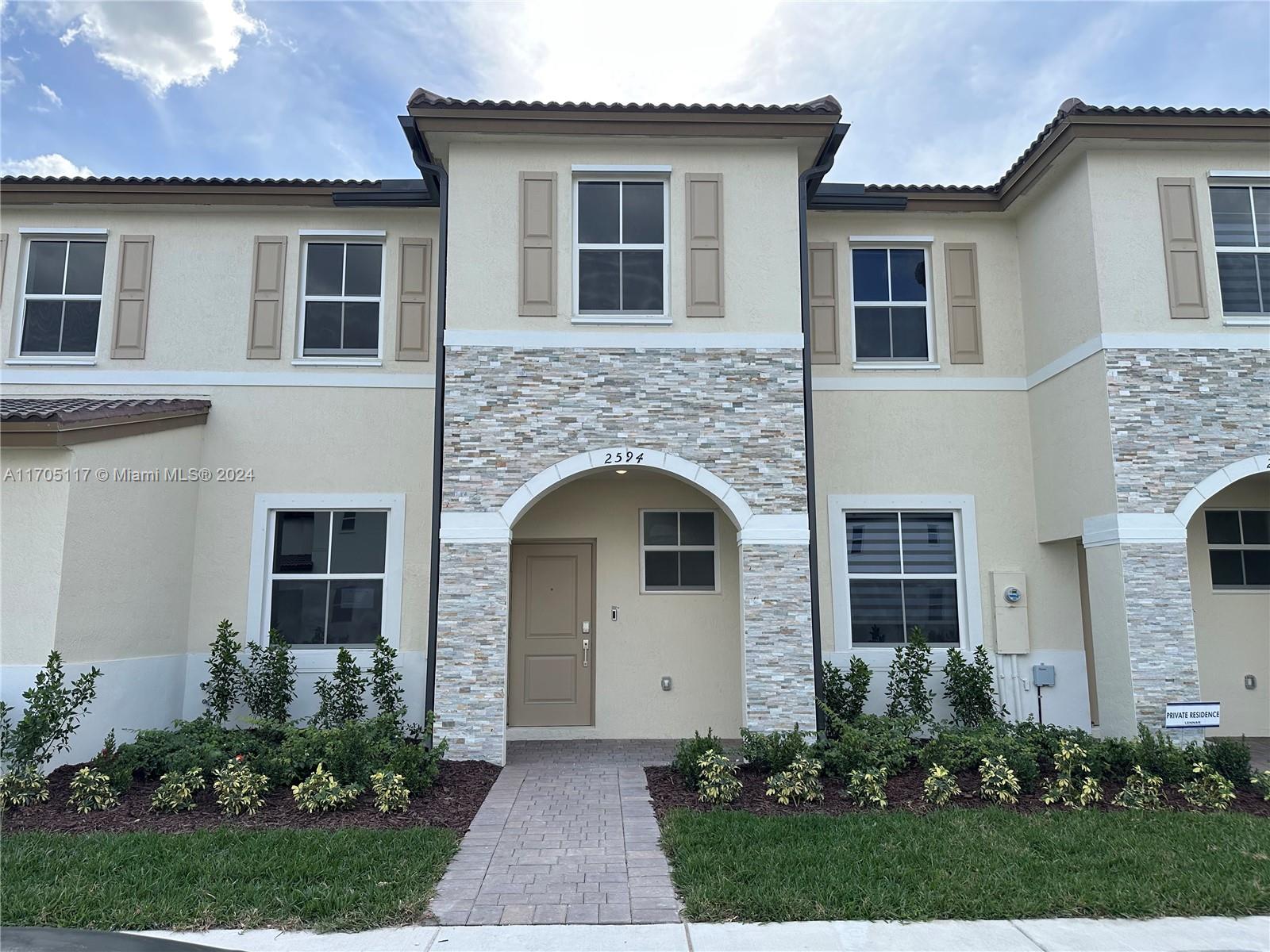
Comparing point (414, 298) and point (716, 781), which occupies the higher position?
point (414, 298)

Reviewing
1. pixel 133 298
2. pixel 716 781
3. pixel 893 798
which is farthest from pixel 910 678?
pixel 133 298

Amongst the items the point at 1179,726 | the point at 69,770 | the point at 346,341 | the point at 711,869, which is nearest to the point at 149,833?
the point at 69,770

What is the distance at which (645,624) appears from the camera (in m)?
10.2

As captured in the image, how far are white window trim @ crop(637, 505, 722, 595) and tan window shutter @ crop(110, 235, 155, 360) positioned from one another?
21.7ft

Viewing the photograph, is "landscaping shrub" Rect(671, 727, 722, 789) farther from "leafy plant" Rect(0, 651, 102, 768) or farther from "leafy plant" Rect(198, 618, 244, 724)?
"leafy plant" Rect(0, 651, 102, 768)

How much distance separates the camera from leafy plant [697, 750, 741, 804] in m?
7.12

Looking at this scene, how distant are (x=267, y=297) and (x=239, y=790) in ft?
20.2

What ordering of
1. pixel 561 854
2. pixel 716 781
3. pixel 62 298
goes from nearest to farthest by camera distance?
pixel 561 854
pixel 716 781
pixel 62 298

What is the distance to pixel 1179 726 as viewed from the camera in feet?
26.8

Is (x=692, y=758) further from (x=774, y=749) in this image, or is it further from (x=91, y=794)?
(x=91, y=794)

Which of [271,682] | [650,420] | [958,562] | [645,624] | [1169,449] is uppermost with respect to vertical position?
[650,420]

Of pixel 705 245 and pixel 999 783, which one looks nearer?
pixel 999 783

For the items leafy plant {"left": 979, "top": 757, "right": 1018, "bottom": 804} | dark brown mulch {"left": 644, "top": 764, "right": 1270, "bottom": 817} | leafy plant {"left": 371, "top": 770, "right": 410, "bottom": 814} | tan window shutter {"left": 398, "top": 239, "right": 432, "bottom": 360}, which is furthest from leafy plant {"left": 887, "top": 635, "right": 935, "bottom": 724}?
tan window shutter {"left": 398, "top": 239, "right": 432, "bottom": 360}

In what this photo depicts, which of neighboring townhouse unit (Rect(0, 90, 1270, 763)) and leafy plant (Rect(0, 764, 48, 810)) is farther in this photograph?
neighboring townhouse unit (Rect(0, 90, 1270, 763))
